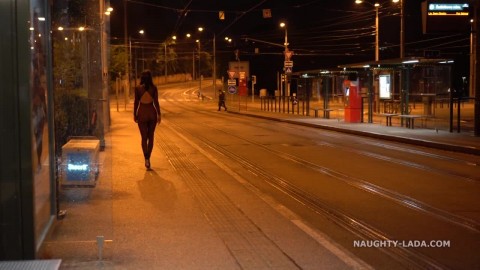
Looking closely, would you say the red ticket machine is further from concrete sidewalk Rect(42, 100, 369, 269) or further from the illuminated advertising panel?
concrete sidewalk Rect(42, 100, 369, 269)

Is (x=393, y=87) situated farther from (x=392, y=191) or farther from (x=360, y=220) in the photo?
(x=360, y=220)

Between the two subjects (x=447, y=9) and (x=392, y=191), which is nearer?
(x=392, y=191)

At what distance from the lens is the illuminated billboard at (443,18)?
2136 centimetres

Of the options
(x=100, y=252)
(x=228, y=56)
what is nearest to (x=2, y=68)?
(x=100, y=252)

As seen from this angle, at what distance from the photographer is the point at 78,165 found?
10008 millimetres

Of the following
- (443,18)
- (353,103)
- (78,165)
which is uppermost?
(443,18)

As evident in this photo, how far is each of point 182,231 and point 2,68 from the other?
10.0 ft

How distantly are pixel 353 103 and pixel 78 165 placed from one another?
20363mm

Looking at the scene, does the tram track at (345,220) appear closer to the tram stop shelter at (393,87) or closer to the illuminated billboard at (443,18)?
the illuminated billboard at (443,18)

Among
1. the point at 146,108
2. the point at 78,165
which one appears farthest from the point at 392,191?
the point at 78,165

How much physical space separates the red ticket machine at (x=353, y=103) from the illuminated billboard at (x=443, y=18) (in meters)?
6.84

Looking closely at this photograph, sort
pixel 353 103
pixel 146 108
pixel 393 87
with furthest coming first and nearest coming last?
1. pixel 353 103
2. pixel 393 87
3. pixel 146 108

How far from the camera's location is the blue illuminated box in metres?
9.91

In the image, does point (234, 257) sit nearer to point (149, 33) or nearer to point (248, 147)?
point (248, 147)
